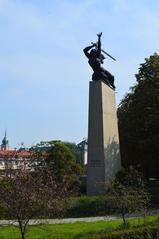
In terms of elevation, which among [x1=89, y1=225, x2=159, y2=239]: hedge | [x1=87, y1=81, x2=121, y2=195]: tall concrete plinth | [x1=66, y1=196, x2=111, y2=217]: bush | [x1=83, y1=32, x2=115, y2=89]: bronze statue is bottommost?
[x1=89, y1=225, x2=159, y2=239]: hedge

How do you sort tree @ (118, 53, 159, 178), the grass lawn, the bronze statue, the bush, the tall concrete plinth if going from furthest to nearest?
tree @ (118, 53, 159, 178), the bronze statue, the tall concrete plinth, the bush, the grass lawn

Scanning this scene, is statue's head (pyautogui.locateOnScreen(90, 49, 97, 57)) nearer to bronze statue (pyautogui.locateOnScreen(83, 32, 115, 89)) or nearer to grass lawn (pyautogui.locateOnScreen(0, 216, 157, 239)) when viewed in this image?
bronze statue (pyautogui.locateOnScreen(83, 32, 115, 89))

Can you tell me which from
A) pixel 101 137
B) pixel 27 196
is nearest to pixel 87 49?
pixel 101 137

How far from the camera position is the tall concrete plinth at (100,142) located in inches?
1125

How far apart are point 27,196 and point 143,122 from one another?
23771 mm

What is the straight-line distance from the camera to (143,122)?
3503 cm

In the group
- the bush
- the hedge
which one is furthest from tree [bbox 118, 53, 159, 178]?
the hedge

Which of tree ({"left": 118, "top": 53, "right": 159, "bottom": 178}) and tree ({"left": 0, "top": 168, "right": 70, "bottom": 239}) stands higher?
tree ({"left": 118, "top": 53, "right": 159, "bottom": 178})

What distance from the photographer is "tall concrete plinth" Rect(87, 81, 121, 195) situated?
28.6 metres

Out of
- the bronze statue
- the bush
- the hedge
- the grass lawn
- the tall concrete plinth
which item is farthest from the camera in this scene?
the bronze statue

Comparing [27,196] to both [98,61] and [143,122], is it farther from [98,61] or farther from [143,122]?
[143,122]

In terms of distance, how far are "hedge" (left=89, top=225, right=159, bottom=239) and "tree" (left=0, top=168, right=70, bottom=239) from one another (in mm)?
1482

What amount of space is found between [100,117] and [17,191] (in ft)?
56.0

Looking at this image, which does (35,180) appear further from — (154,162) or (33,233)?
(154,162)
